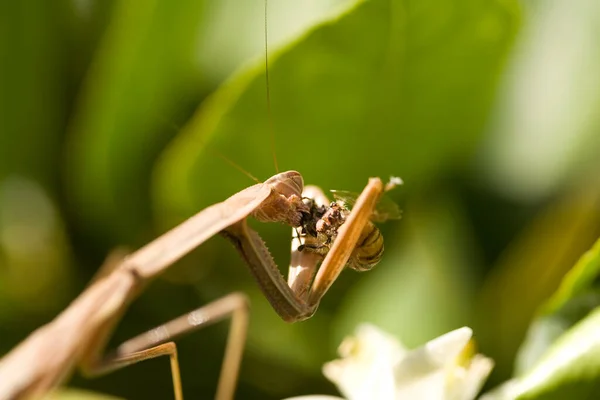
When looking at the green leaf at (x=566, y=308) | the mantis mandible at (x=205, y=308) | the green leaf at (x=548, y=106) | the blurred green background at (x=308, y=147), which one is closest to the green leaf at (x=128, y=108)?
the blurred green background at (x=308, y=147)

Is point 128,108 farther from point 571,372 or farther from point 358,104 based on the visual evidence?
point 571,372

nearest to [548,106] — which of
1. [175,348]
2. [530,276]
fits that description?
[530,276]

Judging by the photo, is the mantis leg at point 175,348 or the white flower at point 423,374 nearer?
the white flower at point 423,374

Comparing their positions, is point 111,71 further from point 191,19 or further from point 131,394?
point 131,394

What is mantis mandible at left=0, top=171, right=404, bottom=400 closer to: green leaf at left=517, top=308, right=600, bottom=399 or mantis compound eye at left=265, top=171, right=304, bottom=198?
mantis compound eye at left=265, top=171, right=304, bottom=198

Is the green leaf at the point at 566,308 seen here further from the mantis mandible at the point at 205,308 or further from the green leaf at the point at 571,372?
the mantis mandible at the point at 205,308

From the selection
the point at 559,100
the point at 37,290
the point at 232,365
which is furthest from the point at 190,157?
the point at 559,100

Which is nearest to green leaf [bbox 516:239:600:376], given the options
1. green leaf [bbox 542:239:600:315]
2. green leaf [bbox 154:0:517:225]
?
green leaf [bbox 542:239:600:315]

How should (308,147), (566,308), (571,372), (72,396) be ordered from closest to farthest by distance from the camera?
(571,372)
(566,308)
(72,396)
(308,147)
